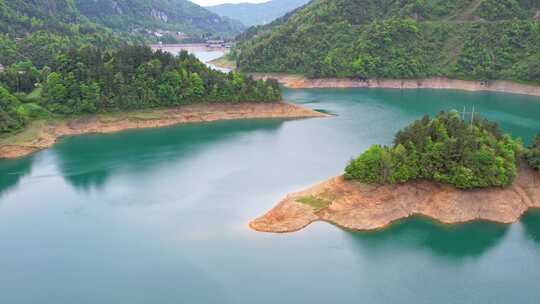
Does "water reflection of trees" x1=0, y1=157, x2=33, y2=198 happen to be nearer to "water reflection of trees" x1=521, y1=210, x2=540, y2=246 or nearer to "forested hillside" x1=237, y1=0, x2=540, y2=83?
"water reflection of trees" x1=521, y1=210, x2=540, y2=246

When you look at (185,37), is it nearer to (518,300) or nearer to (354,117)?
(354,117)

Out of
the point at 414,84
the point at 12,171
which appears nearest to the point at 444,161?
the point at 12,171

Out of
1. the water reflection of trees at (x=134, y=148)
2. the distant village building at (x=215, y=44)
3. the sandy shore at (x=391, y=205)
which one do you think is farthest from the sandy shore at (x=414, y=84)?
the distant village building at (x=215, y=44)

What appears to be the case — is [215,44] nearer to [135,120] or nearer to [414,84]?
[414,84]

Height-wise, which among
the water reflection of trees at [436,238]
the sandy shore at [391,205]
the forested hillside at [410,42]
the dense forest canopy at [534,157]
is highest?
the forested hillside at [410,42]

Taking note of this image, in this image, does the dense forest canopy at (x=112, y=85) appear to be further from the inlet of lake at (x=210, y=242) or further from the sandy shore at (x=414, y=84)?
the sandy shore at (x=414, y=84)

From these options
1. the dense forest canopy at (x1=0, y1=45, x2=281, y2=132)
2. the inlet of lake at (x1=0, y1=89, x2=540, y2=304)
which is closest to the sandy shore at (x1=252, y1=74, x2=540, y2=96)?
the dense forest canopy at (x1=0, y1=45, x2=281, y2=132)
